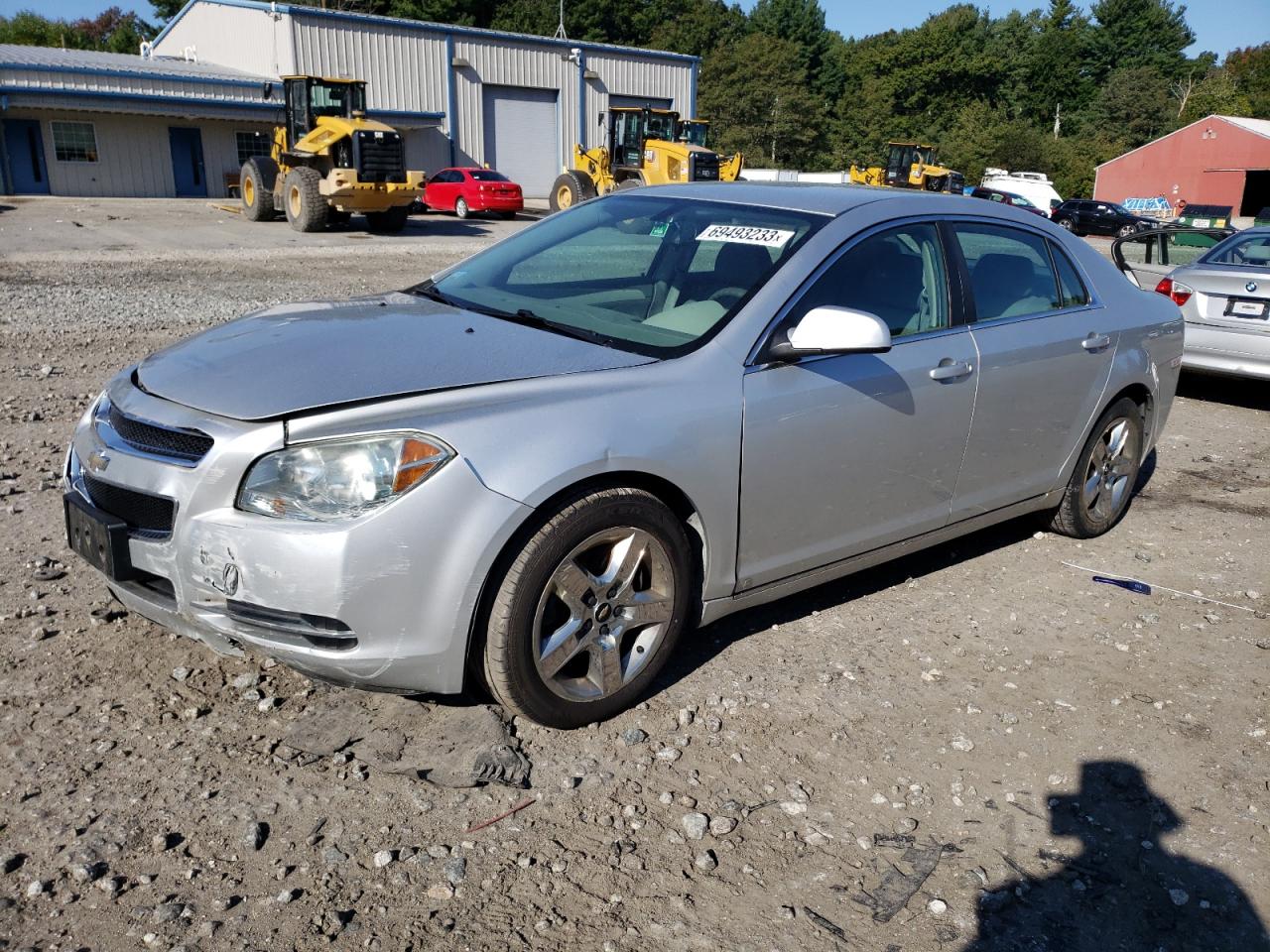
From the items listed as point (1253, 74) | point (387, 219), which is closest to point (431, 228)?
point (387, 219)

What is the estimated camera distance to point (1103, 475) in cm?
538

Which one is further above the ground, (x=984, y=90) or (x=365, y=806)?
(x=984, y=90)

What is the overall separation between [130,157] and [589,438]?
37.8 metres

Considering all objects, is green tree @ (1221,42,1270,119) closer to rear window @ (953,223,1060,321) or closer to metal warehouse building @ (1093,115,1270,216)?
metal warehouse building @ (1093,115,1270,216)

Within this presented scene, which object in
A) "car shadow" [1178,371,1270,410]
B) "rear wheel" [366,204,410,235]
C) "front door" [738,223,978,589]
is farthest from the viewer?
"rear wheel" [366,204,410,235]

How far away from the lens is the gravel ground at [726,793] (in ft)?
8.52

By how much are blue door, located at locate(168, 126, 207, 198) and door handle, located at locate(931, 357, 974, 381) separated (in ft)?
124

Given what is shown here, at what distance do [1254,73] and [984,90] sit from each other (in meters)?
21.2

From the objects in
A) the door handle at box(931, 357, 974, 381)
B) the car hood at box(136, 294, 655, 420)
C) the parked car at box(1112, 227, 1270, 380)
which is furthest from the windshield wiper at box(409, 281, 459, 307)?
the parked car at box(1112, 227, 1270, 380)

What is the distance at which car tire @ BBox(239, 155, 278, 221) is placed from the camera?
25.0 metres

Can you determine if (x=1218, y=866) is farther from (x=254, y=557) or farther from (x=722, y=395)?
(x=254, y=557)

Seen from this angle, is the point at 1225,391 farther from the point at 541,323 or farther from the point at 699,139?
the point at 699,139

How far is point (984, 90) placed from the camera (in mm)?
88312

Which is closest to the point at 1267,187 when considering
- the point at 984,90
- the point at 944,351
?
the point at 984,90
